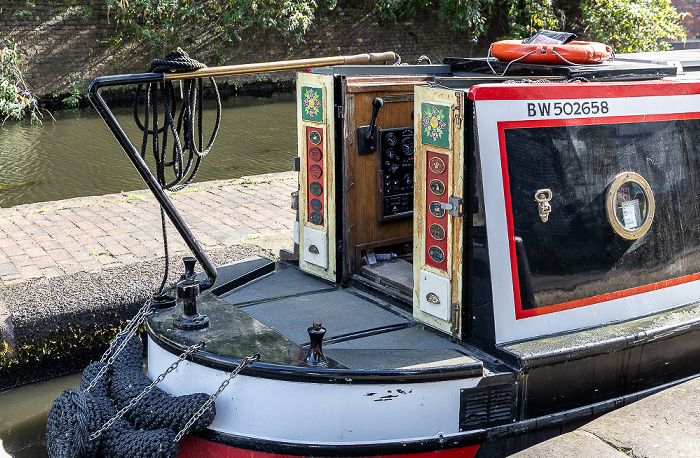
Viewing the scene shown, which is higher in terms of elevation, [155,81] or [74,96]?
[155,81]

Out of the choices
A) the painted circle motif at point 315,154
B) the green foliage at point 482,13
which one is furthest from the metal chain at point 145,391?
the green foliage at point 482,13

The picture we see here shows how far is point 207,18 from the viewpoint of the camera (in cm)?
1892

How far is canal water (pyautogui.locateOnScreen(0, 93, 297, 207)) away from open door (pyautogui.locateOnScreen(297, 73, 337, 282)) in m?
6.14

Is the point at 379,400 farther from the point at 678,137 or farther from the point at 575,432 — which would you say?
the point at 678,137

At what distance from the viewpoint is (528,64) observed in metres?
3.74

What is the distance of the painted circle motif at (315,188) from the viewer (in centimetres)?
400

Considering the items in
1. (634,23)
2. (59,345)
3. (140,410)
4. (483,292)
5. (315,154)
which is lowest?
(59,345)

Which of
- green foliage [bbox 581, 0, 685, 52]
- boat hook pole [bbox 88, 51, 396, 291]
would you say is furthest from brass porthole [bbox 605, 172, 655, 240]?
green foliage [bbox 581, 0, 685, 52]

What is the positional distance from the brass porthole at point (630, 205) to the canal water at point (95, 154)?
7643 millimetres

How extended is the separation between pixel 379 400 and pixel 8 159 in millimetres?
10308

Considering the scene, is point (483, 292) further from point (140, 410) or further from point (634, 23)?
point (634, 23)

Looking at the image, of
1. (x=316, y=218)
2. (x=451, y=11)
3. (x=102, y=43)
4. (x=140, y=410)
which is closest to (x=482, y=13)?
(x=451, y=11)

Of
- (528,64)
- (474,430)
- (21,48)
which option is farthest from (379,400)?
(21,48)

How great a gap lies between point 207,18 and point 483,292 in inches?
678
